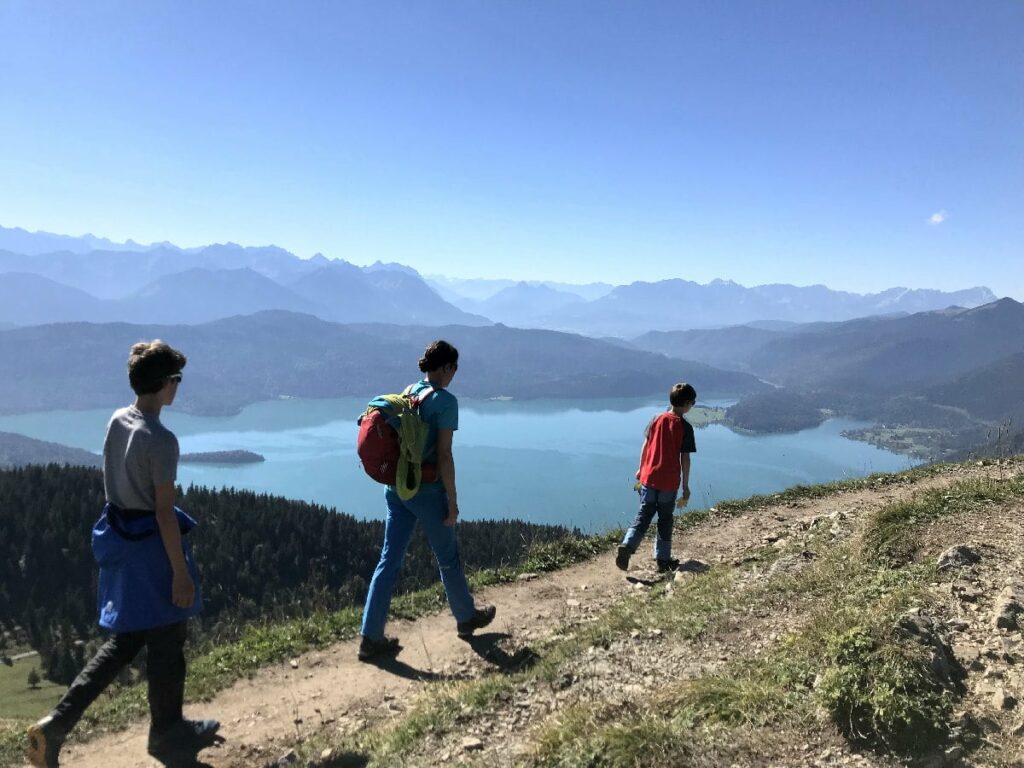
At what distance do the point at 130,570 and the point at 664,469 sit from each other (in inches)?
221

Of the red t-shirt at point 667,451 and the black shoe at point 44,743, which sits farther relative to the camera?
the red t-shirt at point 667,451

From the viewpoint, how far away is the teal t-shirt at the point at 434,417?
4.90 metres

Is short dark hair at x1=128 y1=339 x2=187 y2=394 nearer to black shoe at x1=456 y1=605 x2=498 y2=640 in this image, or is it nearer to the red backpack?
the red backpack

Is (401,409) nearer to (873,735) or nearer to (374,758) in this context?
(374,758)

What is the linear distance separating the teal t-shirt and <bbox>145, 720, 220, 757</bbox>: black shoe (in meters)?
2.28

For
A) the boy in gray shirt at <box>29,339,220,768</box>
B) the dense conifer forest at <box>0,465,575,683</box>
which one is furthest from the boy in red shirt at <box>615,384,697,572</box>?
the dense conifer forest at <box>0,465,575,683</box>

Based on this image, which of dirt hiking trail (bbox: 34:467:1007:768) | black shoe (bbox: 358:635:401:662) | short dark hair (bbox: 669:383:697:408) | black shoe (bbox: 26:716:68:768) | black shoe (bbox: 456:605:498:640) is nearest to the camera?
black shoe (bbox: 26:716:68:768)

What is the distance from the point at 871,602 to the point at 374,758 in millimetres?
3813

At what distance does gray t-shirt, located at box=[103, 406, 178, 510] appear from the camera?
357 cm

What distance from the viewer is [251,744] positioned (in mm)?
4367

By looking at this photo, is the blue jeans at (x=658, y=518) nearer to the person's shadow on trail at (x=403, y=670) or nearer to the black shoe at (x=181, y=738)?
the person's shadow on trail at (x=403, y=670)

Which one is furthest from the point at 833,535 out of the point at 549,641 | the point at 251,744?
the point at 251,744

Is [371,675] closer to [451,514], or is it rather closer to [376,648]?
[376,648]

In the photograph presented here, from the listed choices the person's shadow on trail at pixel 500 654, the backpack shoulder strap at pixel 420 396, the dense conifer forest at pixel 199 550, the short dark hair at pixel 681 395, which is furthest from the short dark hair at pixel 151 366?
the dense conifer forest at pixel 199 550
